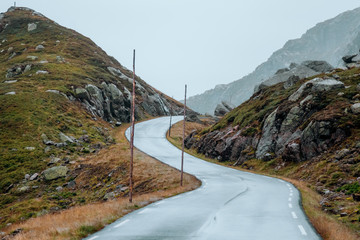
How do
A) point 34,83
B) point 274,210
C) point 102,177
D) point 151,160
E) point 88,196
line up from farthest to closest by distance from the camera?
point 34,83 < point 151,160 < point 102,177 < point 88,196 < point 274,210

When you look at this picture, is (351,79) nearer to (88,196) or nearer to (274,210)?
(274,210)

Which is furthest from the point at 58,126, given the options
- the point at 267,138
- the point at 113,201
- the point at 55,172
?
the point at 113,201

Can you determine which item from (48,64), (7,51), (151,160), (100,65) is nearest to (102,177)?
(151,160)

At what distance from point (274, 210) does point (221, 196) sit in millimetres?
4529

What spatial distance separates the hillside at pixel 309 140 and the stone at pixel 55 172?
2076cm

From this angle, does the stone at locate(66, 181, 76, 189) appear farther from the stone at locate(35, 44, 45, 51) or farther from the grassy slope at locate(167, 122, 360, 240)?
Answer: the stone at locate(35, 44, 45, 51)

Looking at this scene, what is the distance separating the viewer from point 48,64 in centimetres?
6619

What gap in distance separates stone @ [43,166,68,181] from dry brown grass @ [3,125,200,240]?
2158 mm

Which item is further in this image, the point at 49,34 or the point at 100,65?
the point at 49,34

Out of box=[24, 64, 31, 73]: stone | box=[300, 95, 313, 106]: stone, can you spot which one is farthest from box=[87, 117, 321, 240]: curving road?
box=[24, 64, 31, 73]: stone

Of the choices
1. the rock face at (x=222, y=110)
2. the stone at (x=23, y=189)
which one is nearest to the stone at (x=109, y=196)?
the stone at (x=23, y=189)

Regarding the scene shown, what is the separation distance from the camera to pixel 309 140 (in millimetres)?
29688

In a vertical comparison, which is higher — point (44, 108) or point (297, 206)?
point (44, 108)

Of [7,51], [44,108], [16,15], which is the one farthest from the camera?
[16,15]
